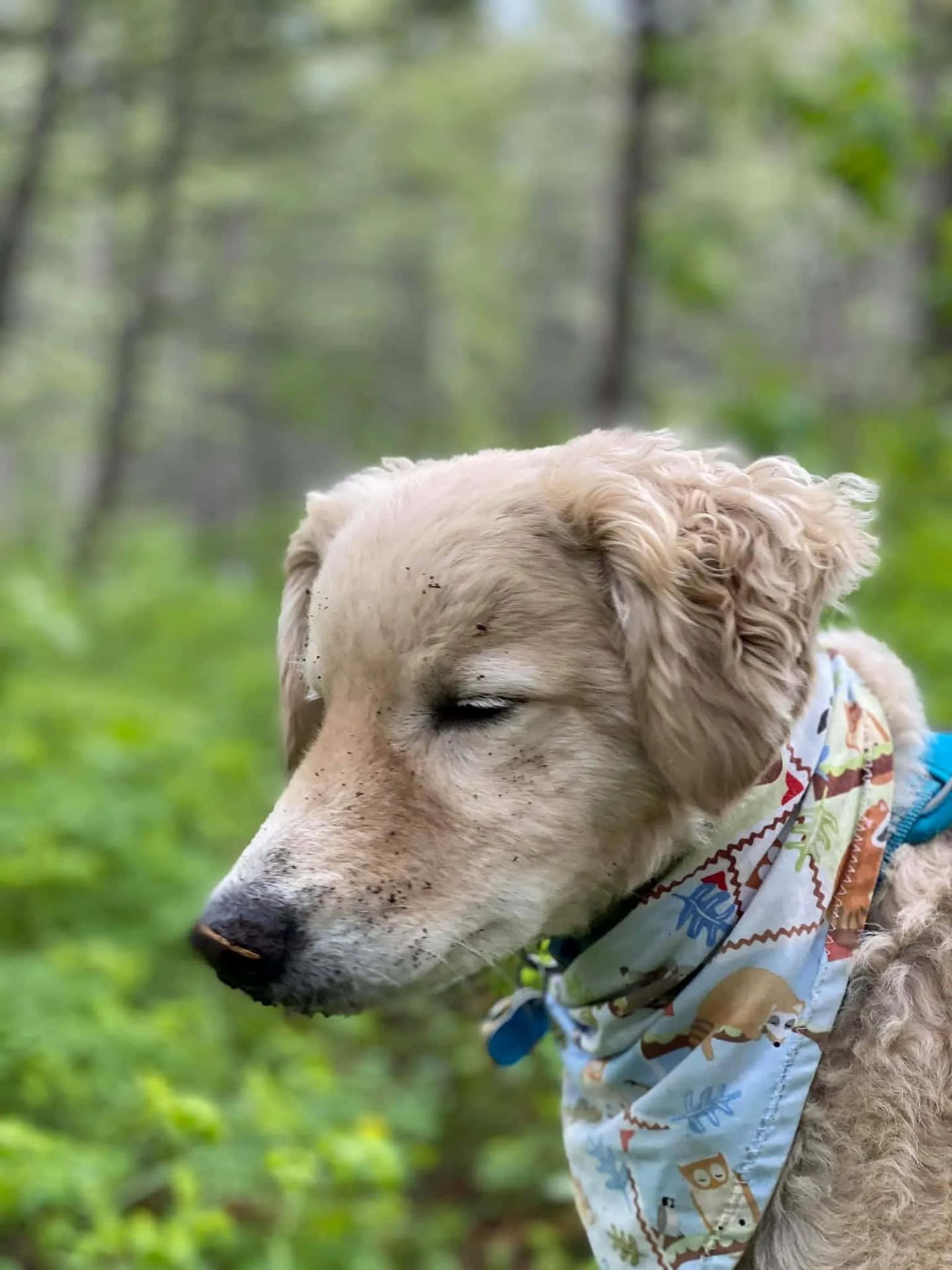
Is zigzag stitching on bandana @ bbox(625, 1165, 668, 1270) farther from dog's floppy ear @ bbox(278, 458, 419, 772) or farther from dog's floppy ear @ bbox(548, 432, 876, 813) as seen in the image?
dog's floppy ear @ bbox(278, 458, 419, 772)

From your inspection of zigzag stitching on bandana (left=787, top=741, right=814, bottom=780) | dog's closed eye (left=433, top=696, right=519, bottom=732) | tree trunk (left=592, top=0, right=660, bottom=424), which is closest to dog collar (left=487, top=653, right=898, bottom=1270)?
zigzag stitching on bandana (left=787, top=741, right=814, bottom=780)

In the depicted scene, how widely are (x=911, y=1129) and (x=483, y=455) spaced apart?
147cm

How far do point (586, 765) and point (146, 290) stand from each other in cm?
1401

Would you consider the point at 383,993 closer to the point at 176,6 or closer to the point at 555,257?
the point at 176,6

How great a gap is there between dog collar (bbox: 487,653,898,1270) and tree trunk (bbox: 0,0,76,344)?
8732 mm

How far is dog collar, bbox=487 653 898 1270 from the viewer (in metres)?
1.98

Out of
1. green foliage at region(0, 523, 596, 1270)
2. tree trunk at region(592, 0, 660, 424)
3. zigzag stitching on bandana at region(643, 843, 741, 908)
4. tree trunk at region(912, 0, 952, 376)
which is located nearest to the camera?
zigzag stitching on bandana at region(643, 843, 741, 908)

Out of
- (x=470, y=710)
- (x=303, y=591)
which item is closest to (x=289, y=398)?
(x=303, y=591)

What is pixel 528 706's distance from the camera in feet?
6.82

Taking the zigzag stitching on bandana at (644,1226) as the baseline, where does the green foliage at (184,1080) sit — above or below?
below

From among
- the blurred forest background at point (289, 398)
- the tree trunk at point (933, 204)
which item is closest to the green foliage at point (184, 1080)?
the blurred forest background at point (289, 398)

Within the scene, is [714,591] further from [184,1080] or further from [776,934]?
[184,1080]

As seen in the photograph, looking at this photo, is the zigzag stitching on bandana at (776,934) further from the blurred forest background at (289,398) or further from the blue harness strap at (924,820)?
the blurred forest background at (289,398)

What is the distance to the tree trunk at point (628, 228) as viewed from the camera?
8.61 m
